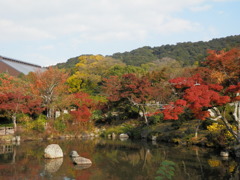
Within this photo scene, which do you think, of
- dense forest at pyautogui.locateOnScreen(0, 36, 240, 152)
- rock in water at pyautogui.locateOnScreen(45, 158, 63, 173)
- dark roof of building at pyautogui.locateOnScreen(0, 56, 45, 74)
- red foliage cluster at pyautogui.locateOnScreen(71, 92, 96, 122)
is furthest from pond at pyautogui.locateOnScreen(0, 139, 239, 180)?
dark roof of building at pyautogui.locateOnScreen(0, 56, 45, 74)

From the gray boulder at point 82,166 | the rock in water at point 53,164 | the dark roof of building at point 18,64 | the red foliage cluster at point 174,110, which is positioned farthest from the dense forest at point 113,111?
the dark roof of building at point 18,64

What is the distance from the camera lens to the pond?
9.88 metres

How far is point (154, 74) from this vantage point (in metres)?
30.4

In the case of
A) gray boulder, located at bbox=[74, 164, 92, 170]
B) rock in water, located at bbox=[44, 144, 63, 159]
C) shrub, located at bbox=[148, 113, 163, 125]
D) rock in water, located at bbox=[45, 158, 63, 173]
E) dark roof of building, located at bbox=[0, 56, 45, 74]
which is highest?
dark roof of building, located at bbox=[0, 56, 45, 74]

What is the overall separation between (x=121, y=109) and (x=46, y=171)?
17.1 meters

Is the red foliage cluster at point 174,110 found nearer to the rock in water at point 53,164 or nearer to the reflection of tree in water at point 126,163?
the reflection of tree in water at point 126,163

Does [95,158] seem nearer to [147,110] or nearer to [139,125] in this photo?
[139,125]

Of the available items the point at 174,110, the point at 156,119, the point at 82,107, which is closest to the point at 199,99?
the point at 174,110

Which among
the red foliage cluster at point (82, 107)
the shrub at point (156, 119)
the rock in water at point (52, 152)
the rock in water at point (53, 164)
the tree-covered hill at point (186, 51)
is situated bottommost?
the rock in water at point (53, 164)

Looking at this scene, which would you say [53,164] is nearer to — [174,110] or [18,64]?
[174,110]

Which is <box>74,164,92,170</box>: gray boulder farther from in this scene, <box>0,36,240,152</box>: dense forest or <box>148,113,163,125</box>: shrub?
<box>148,113,163,125</box>: shrub

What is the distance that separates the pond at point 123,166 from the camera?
9.88m

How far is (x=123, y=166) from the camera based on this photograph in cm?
1168

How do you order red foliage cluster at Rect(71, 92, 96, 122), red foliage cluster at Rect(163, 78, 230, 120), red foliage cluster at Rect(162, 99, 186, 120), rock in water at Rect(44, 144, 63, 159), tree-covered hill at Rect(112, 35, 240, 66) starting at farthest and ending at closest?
tree-covered hill at Rect(112, 35, 240, 66) → red foliage cluster at Rect(71, 92, 96, 122) → rock in water at Rect(44, 144, 63, 159) → red foliage cluster at Rect(162, 99, 186, 120) → red foliage cluster at Rect(163, 78, 230, 120)
